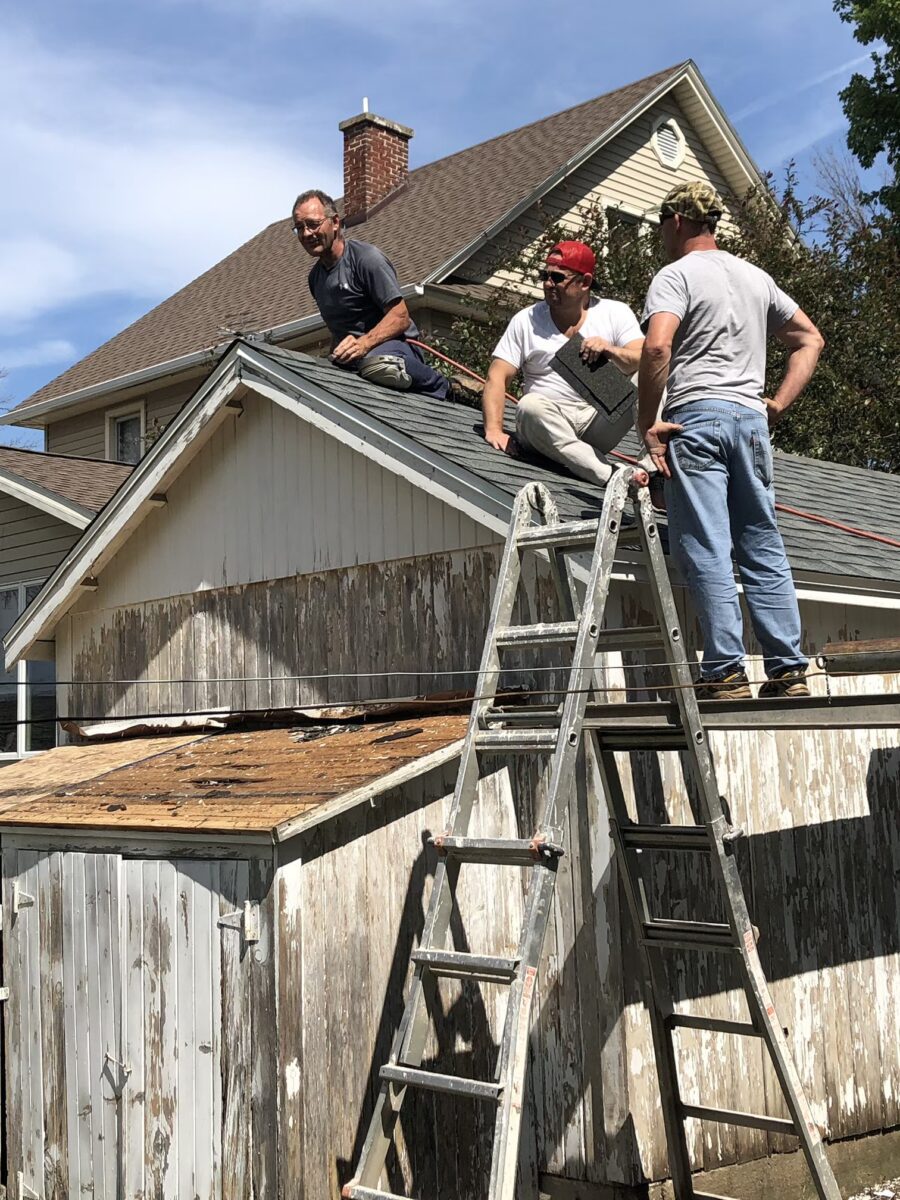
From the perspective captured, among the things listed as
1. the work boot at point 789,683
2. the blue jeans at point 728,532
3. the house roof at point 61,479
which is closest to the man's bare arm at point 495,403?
the blue jeans at point 728,532

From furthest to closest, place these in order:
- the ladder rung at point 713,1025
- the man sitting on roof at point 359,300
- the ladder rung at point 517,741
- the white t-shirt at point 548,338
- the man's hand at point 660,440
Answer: the man sitting on roof at point 359,300 → the white t-shirt at point 548,338 → the man's hand at point 660,440 → the ladder rung at point 713,1025 → the ladder rung at point 517,741

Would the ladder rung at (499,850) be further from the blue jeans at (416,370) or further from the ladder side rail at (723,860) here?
the blue jeans at (416,370)

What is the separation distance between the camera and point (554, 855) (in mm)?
5496

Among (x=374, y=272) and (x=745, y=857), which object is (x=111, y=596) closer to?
(x=374, y=272)

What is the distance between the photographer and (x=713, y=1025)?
640 centimetres

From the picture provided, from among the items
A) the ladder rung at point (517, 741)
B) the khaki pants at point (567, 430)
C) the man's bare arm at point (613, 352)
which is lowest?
the ladder rung at point (517, 741)


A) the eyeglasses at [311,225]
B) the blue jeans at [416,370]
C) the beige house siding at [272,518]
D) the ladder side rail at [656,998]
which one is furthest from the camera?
the blue jeans at [416,370]

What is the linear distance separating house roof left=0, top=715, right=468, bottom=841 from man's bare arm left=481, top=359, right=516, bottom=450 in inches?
74.7

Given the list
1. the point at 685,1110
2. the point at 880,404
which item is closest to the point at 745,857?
the point at 685,1110

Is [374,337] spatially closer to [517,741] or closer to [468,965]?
[517,741]

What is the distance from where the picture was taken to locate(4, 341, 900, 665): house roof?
7934 mm

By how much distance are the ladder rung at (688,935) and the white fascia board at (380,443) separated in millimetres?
2137

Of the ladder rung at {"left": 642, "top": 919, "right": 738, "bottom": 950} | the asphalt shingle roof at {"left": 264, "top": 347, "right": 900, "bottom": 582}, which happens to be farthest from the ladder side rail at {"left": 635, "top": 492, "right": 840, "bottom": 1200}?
the asphalt shingle roof at {"left": 264, "top": 347, "right": 900, "bottom": 582}

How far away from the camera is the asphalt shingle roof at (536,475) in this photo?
315 inches
